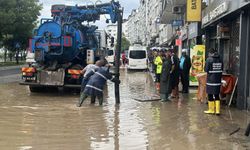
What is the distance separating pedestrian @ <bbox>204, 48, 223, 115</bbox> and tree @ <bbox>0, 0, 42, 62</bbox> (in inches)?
1343

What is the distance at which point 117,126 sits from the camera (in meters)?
10.7

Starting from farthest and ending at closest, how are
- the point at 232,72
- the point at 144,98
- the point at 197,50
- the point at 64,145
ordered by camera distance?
the point at 197,50 < the point at 144,98 < the point at 232,72 < the point at 64,145

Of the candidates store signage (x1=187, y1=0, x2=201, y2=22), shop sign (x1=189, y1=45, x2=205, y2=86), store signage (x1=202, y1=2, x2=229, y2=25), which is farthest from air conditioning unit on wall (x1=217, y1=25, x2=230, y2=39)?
store signage (x1=187, y1=0, x2=201, y2=22)

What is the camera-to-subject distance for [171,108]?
1411 centimetres

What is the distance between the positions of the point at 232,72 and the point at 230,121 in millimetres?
4376

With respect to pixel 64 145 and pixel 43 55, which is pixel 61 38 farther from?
pixel 64 145

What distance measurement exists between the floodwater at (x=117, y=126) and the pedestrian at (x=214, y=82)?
345 mm

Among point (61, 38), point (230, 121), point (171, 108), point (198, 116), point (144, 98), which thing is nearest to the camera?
point (230, 121)

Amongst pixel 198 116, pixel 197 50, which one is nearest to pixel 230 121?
pixel 198 116

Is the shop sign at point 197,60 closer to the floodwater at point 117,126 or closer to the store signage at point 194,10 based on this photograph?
the store signage at point 194,10

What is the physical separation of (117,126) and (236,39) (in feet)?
21.7

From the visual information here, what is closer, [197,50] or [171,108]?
[171,108]

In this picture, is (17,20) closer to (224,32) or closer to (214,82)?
(224,32)

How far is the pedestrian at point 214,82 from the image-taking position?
12463 millimetres
